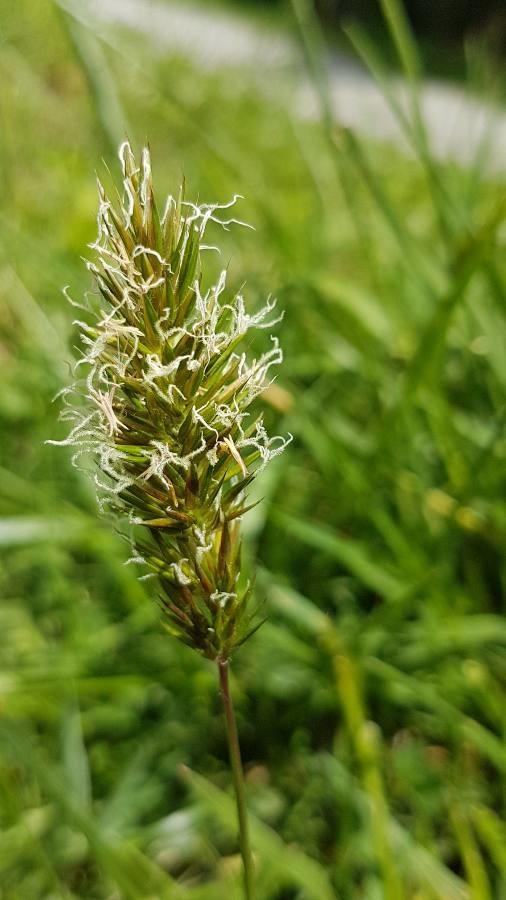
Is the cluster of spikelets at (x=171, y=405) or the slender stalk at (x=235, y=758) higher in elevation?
the cluster of spikelets at (x=171, y=405)

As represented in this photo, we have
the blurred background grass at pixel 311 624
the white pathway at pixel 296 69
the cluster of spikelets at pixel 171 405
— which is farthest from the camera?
the white pathway at pixel 296 69

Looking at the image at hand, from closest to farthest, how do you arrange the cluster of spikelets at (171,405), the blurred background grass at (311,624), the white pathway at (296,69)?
the cluster of spikelets at (171,405) → the blurred background grass at (311,624) → the white pathway at (296,69)

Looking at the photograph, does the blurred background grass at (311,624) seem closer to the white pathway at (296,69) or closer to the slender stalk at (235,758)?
the slender stalk at (235,758)

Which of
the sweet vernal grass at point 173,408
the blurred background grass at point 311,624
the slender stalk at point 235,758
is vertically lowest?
the blurred background grass at point 311,624

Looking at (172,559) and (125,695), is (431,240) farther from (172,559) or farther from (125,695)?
(172,559)

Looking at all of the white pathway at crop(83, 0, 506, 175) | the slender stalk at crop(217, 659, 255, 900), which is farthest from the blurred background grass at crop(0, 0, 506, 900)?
the white pathway at crop(83, 0, 506, 175)

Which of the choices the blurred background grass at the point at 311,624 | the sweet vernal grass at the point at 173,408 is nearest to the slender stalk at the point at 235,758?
the sweet vernal grass at the point at 173,408

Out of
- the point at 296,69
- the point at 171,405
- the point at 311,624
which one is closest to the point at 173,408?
the point at 171,405

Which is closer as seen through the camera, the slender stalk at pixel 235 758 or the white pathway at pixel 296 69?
the slender stalk at pixel 235 758
